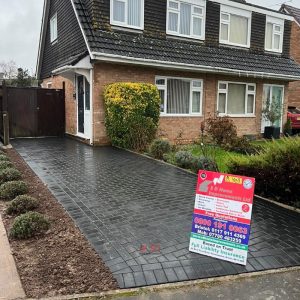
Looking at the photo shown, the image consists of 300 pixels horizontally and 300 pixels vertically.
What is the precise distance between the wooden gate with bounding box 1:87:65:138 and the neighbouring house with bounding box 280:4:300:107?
14.8m

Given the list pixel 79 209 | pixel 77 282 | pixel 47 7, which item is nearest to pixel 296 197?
pixel 79 209

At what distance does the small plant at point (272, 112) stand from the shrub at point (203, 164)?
8.94 metres

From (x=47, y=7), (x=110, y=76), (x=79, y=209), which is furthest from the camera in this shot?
(x=47, y=7)

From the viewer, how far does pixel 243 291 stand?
10.4ft

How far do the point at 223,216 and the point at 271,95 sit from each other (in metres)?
14.8

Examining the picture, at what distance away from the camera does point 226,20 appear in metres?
15.6

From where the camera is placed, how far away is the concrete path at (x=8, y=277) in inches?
118

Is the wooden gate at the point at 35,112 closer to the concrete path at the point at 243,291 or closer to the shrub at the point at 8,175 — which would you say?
the shrub at the point at 8,175

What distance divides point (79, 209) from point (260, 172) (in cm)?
325

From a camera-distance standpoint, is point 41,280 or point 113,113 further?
point 113,113

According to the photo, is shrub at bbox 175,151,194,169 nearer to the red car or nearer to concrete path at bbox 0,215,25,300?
concrete path at bbox 0,215,25,300

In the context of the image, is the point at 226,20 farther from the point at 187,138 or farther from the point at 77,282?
the point at 77,282

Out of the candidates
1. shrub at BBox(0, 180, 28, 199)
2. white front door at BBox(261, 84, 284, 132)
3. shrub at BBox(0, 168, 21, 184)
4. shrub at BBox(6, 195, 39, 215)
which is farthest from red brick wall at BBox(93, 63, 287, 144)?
shrub at BBox(6, 195, 39, 215)

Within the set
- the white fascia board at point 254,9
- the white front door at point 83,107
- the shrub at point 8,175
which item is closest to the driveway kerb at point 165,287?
the shrub at point 8,175
